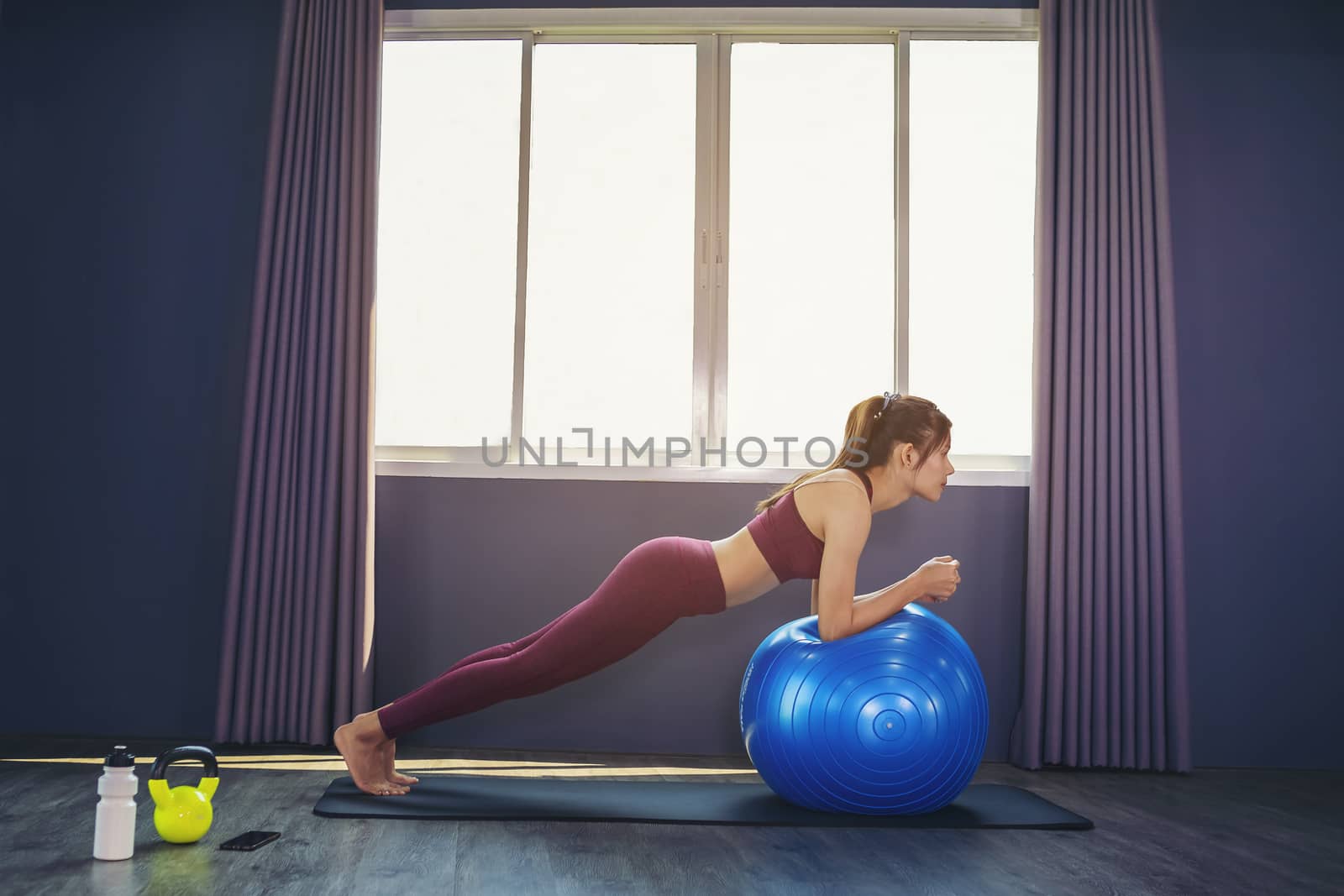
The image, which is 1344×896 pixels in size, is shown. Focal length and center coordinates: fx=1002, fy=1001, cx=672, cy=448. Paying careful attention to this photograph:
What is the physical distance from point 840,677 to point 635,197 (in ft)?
6.43

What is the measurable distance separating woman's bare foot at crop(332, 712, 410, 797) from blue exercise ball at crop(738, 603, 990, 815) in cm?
90

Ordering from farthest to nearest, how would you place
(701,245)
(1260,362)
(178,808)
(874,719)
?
1. (701,245)
2. (1260,362)
3. (874,719)
4. (178,808)

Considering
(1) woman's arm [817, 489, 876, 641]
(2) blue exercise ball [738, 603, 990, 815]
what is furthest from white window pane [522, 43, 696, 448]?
(2) blue exercise ball [738, 603, 990, 815]

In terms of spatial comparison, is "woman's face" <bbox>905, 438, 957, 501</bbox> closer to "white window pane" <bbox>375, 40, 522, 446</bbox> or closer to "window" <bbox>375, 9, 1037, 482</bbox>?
"window" <bbox>375, 9, 1037, 482</bbox>

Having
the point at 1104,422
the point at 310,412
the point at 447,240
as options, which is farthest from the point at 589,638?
the point at 1104,422

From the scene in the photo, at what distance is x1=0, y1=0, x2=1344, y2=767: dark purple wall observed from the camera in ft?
10.6

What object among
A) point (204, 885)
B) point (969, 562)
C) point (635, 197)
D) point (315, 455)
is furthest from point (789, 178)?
point (204, 885)

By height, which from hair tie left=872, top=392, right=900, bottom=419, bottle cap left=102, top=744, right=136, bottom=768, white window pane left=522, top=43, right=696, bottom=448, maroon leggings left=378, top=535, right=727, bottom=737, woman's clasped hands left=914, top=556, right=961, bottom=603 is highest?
white window pane left=522, top=43, right=696, bottom=448

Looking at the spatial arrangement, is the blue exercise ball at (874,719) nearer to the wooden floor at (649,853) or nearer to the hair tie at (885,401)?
the wooden floor at (649,853)

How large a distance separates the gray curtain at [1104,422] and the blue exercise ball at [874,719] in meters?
0.99

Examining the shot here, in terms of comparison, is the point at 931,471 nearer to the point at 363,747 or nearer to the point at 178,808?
the point at 363,747

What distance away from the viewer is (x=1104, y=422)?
3174 mm

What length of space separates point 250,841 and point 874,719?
4.24 ft

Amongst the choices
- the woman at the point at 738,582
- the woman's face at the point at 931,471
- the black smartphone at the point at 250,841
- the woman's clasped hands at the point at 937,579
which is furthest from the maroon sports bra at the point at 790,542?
the black smartphone at the point at 250,841
